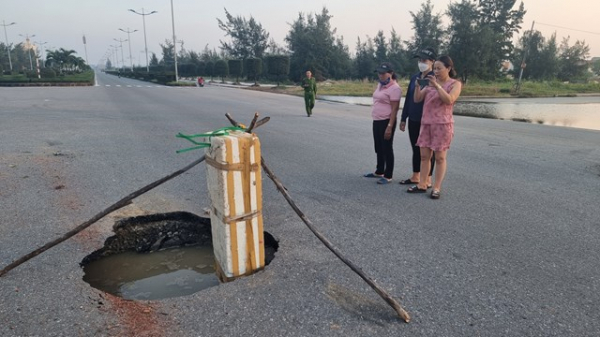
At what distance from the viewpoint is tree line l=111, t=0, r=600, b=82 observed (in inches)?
1686

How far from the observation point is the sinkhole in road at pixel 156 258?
2920 mm

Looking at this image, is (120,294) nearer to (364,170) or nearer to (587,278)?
(587,278)

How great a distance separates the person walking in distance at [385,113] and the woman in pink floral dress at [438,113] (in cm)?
38

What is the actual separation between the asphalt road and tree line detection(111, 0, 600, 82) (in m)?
34.7

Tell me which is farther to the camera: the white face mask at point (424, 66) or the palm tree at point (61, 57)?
the palm tree at point (61, 57)

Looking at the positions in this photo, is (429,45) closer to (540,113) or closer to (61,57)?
(540,113)

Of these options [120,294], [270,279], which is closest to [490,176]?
[270,279]

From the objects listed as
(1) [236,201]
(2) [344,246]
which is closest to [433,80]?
(2) [344,246]

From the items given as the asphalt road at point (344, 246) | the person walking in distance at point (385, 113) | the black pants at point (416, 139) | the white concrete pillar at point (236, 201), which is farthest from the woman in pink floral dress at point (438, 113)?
the white concrete pillar at point (236, 201)

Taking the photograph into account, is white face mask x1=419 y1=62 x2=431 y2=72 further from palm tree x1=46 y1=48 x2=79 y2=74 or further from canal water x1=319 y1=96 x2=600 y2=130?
palm tree x1=46 y1=48 x2=79 y2=74

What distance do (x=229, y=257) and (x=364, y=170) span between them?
3647mm

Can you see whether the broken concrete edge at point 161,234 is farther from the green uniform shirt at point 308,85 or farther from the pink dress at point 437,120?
the green uniform shirt at point 308,85

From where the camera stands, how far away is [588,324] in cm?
234

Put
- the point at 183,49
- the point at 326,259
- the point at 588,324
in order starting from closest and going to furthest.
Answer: the point at 588,324, the point at 326,259, the point at 183,49
